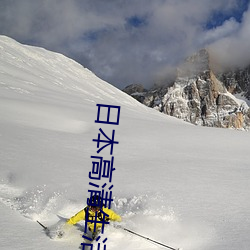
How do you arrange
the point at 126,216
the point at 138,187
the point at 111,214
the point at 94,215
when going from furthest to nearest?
the point at 138,187 < the point at 126,216 < the point at 111,214 < the point at 94,215

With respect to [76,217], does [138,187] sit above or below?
above

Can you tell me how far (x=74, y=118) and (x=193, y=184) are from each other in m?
10.9

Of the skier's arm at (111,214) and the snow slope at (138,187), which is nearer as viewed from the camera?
the snow slope at (138,187)

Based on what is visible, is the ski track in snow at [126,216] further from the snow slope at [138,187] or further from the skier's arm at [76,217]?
the skier's arm at [76,217]

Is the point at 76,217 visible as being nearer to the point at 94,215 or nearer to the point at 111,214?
the point at 94,215

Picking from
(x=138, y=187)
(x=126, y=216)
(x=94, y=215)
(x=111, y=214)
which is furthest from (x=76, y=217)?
(x=138, y=187)

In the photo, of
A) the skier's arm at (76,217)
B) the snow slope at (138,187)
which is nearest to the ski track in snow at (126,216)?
the snow slope at (138,187)

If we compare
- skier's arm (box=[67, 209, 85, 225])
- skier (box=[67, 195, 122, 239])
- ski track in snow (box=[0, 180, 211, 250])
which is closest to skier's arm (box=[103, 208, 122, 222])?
skier (box=[67, 195, 122, 239])

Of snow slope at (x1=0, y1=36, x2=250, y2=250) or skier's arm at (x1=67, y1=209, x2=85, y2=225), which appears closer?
snow slope at (x1=0, y1=36, x2=250, y2=250)

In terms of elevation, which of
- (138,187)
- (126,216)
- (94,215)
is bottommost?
(126,216)

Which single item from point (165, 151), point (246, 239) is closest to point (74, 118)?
point (165, 151)

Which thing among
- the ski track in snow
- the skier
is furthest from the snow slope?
the skier

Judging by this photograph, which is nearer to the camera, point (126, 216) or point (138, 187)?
point (126, 216)

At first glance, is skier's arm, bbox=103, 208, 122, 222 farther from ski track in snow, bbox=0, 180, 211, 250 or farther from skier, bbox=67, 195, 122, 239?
ski track in snow, bbox=0, 180, 211, 250
